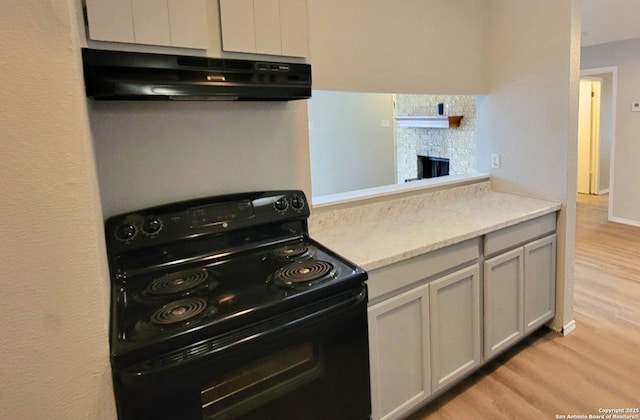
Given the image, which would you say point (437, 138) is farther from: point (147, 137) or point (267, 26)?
point (147, 137)

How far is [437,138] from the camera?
14.8 feet

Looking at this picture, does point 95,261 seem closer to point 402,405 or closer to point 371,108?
point 402,405

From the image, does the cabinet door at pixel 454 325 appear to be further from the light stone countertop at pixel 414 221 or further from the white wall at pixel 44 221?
the white wall at pixel 44 221

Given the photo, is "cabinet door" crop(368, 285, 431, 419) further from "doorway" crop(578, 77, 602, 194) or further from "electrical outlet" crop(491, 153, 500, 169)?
"doorway" crop(578, 77, 602, 194)

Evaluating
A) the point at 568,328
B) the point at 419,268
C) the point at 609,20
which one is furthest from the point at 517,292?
the point at 609,20

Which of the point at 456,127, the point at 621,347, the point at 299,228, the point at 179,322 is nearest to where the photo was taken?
the point at 179,322

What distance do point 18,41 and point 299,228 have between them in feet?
4.05

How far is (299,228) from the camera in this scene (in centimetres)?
182

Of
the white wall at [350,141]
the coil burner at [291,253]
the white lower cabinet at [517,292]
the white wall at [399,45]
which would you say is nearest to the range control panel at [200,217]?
the coil burner at [291,253]

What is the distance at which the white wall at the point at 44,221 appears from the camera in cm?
76

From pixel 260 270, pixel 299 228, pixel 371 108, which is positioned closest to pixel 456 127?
pixel 371 108

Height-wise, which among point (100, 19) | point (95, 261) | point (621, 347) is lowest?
point (621, 347)

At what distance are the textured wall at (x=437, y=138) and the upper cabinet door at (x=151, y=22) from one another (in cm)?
298

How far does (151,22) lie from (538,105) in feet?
7.62
